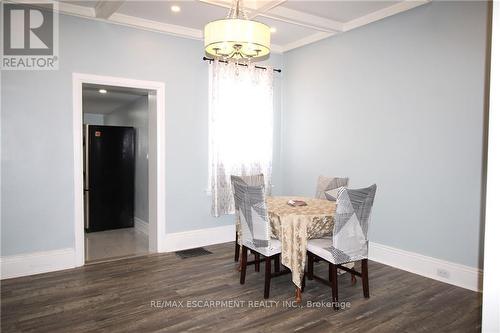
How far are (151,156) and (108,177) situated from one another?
1851 millimetres

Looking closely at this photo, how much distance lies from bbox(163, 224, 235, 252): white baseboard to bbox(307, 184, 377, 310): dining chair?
2132 mm

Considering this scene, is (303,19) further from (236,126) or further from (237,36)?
(237,36)

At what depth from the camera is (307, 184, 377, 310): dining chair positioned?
9.44ft

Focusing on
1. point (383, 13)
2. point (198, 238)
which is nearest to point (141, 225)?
point (198, 238)

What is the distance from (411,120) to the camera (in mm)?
3783

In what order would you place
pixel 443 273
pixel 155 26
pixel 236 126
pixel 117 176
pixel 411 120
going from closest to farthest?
pixel 443 273
pixel 411 120
pixel 155 26
pixel 236 126
pixel 117 176

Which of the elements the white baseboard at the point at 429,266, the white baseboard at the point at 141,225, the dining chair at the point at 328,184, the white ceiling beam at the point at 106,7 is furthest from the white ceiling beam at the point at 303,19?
the white baseboard at the point at 141,225

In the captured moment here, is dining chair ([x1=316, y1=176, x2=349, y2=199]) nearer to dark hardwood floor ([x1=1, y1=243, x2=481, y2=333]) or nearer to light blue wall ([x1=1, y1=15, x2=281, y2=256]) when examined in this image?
dark hardwood floor ([x1=1, y1=243, x2=481, y2=333])

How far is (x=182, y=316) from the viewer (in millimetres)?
2768

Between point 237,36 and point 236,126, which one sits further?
point 236,126

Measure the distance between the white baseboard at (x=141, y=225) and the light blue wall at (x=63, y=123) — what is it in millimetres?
1406

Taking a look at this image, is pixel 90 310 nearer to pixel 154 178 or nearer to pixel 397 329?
pixel 154 178

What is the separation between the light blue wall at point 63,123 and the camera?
11.8ft

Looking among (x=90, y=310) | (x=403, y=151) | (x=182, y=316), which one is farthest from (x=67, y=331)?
(x=403, y=151)
